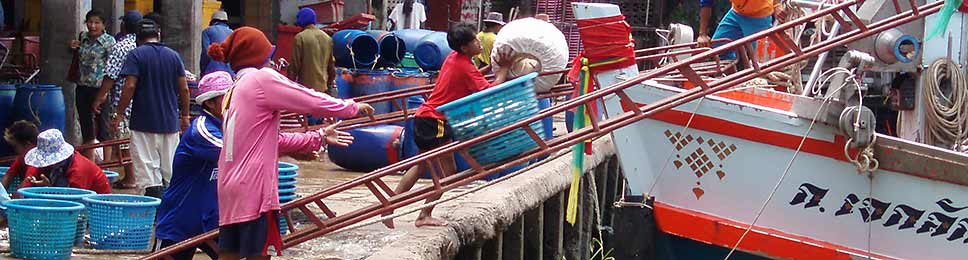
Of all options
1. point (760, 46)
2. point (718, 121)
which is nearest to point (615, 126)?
point (718, 121)

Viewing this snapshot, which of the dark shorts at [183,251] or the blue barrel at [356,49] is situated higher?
the blue barrel at [356,49]

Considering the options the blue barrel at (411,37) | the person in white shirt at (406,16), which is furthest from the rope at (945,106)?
the person in white shirt at (406,16)

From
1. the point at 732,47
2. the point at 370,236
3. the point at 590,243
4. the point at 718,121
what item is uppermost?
the point at 732,47

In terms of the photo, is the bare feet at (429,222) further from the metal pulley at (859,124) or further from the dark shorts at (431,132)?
the metal pulley at (859,124)

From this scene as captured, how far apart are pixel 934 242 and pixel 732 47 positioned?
167 centimetres

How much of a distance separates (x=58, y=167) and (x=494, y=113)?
2376 millimetres

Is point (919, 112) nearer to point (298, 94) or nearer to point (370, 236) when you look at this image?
point (370, 236)

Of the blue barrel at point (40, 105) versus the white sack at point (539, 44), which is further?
the blue barrel at point (40, 105)

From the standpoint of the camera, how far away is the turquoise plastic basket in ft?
22.4

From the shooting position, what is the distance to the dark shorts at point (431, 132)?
25.3 feet

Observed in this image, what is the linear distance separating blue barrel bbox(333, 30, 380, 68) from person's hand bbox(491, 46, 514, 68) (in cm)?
526

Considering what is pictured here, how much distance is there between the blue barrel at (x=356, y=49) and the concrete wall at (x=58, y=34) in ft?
11.3

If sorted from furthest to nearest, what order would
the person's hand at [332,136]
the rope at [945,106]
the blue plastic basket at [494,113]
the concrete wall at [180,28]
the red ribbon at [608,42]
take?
the concrete wall at [180,28] < the rope at [945,106] < the red ribbon at [608,42] < the blue plastic basket at [494,113] < the person's hand at [332,136]

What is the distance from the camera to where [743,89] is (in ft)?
29.1
